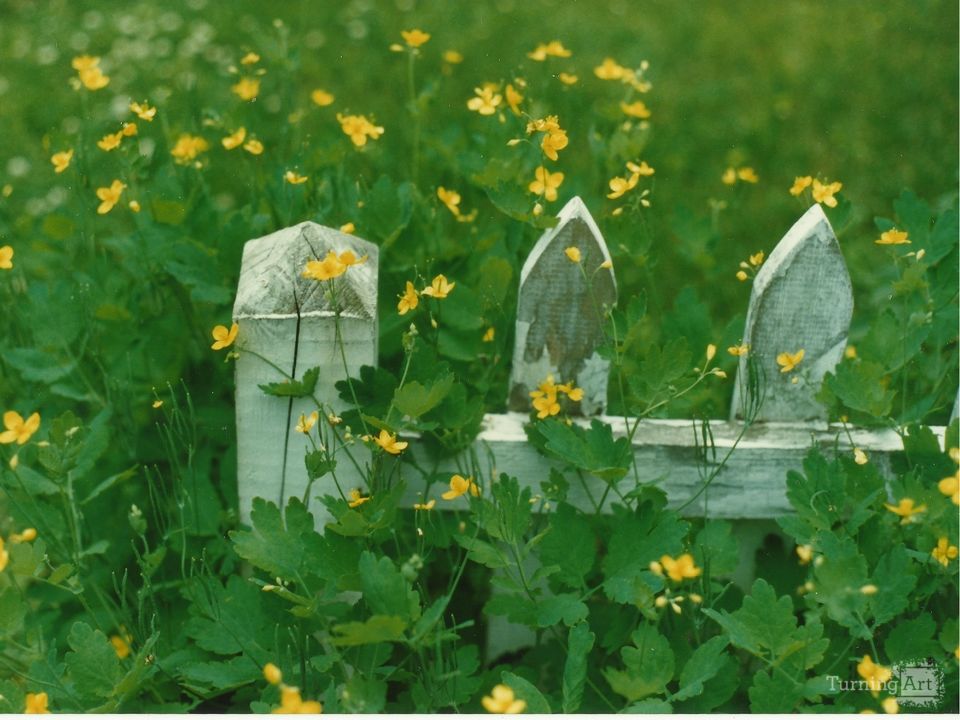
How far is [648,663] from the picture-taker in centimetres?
153

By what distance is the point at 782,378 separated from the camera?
1895 millimetres

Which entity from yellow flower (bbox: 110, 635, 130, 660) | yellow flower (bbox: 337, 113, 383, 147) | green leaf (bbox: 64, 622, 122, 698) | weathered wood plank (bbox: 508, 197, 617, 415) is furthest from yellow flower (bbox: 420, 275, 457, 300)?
yellow flower (bbox: 110, 635, 130, 660)

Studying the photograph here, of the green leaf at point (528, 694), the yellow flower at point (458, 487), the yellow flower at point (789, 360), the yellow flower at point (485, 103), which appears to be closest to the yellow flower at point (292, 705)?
the green leaf at point (528, 694)

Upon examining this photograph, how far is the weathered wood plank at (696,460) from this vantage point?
1.86 metres

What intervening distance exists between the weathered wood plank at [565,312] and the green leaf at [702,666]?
1.69 ft

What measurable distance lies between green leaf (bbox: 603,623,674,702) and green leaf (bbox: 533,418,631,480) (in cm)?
26

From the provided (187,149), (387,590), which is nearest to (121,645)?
(387,590)

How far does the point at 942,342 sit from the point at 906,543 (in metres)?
0.46

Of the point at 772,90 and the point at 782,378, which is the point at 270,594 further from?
the point at 772,90

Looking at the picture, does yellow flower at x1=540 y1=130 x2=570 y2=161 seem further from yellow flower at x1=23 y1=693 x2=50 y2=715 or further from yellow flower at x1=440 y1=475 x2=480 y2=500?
yellow flower at x1=23 y1=693 x2=50 y2=715

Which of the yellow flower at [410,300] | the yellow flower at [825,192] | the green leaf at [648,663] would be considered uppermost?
the yellow flower at [825,192]

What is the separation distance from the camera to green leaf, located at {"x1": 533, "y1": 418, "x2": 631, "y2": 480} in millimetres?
1689

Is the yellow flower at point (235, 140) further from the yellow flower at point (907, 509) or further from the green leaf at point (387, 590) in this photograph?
the yellow flower at point (907, 509)

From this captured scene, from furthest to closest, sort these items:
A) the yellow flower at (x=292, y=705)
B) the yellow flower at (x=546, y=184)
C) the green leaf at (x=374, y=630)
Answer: the yellow flower at (x=546, y=184), the green leaf at (x=374, y=630), the yellow flower at (x=292, y=705)
